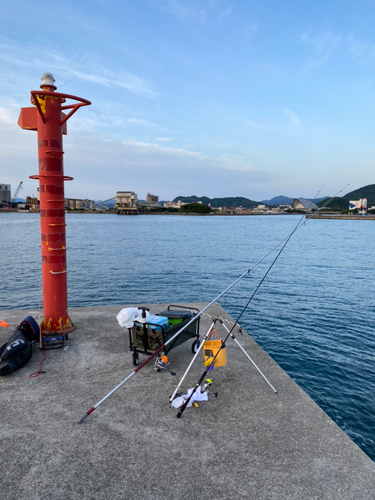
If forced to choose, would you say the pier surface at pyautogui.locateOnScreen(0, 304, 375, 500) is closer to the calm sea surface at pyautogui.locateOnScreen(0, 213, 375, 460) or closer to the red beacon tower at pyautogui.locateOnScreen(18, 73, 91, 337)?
the red beacon tower at pyautogui.locateOnScreen(18, 73, 91, 337)

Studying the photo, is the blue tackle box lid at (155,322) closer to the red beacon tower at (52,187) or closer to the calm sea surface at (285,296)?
the red beacon tower at (52,187)

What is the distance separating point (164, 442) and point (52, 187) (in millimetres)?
6195

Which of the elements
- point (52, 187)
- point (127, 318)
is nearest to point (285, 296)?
point (127, 318)

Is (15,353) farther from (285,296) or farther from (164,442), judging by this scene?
(285,296)

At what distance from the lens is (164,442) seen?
4277mm

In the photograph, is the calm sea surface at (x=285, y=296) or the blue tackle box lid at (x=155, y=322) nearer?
the blue tackle box lid at (x=155, y=322)

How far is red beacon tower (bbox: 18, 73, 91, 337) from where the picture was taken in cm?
766

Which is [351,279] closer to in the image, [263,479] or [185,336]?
[185,336]

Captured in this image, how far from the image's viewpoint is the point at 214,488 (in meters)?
3.56

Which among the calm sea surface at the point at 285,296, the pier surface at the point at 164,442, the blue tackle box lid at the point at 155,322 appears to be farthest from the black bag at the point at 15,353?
the calm sea surface at the point at 285,296

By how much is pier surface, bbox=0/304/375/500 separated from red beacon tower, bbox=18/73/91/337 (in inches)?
71.6

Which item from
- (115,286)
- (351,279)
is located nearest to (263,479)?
(115,286)

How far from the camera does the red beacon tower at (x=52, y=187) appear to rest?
766 centimetres

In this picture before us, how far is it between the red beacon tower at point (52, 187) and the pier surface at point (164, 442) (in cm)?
182
